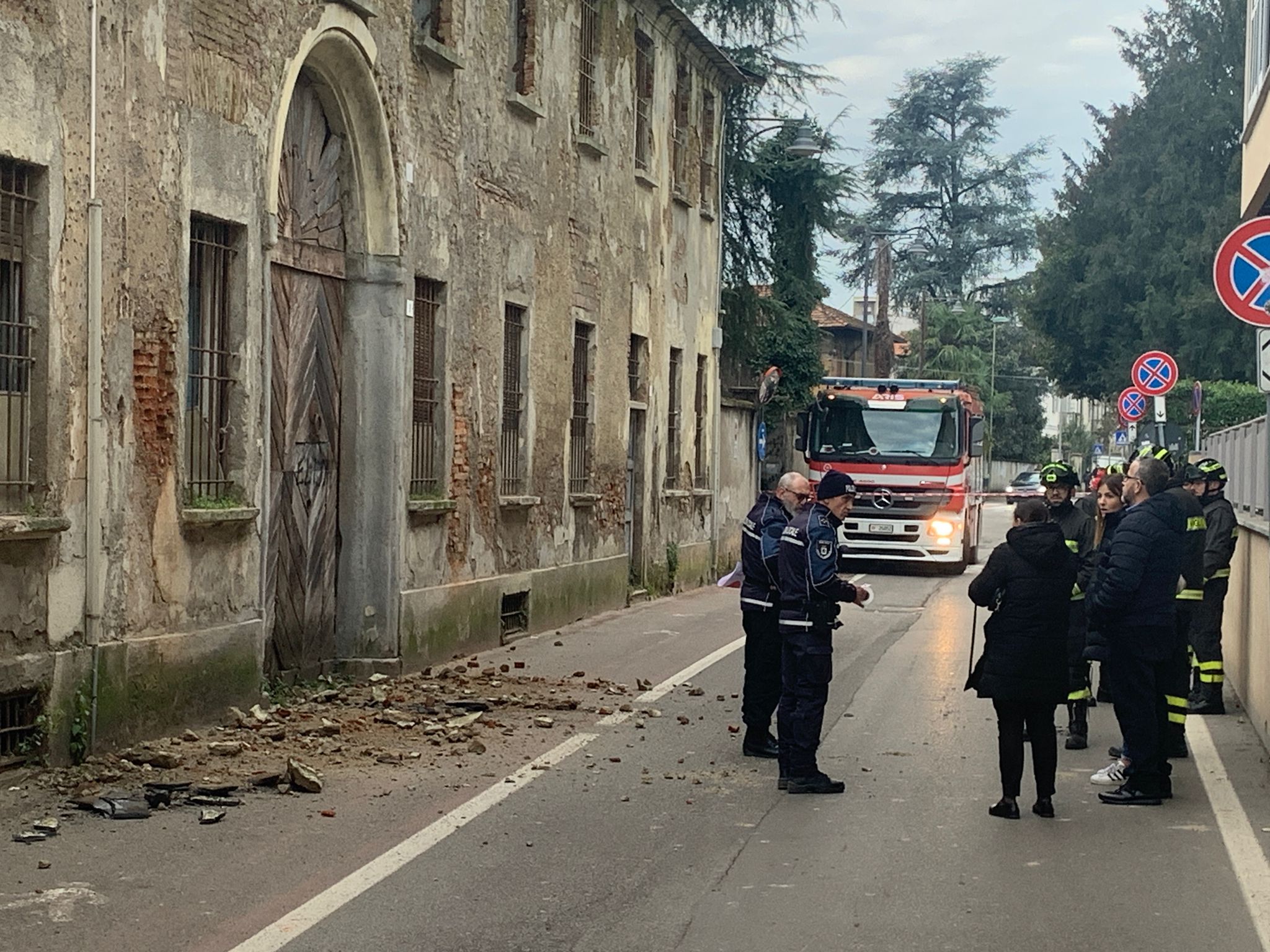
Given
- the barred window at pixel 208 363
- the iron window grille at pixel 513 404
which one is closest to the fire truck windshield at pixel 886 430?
the iron window grille at pixel 513 404

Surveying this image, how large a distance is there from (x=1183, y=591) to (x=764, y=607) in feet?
9.83

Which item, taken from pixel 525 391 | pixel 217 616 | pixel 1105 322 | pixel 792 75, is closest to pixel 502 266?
pixel 525 391

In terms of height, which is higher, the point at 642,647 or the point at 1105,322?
the point at 1105,322

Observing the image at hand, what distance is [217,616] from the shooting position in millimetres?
11852

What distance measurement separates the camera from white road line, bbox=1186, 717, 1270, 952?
7180 millimetres

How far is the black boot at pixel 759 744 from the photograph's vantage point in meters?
11.0

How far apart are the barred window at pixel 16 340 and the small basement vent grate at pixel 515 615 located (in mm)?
8279

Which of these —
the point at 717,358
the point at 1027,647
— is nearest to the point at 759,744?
the point at 1027,647

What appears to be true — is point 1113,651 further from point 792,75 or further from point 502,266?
point 792,75

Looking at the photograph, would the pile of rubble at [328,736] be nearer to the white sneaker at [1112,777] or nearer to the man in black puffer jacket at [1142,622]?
the white sneaker at [1112,777]

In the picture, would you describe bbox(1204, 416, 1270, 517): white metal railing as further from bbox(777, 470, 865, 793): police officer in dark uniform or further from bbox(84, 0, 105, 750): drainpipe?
bbox(84, 0, 105, 750): drainpipe

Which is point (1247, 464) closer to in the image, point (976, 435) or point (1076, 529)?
point (1076, 529)

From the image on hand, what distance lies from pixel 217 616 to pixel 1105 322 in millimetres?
49607

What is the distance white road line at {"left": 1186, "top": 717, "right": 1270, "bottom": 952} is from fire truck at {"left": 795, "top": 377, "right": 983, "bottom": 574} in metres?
17.4
